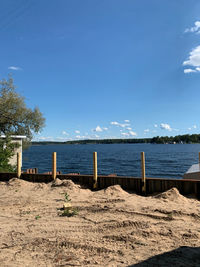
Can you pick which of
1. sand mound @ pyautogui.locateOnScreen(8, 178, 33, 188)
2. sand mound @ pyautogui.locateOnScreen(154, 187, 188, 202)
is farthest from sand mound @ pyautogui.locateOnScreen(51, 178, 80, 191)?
sand mound @ pyautogui.locateOnScreen(154, 187, 188, 202)

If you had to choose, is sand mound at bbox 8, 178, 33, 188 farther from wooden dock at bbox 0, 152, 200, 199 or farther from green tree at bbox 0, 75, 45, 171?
green tree at bbox 0, 75, 45, 171

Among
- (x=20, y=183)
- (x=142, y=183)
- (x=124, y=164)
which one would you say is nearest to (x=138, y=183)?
(x=142, y=183)

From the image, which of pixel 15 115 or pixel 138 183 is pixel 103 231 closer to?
pixel 138 183

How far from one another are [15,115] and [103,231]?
20.2 meters

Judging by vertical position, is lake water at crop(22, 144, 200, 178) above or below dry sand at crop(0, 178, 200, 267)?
below

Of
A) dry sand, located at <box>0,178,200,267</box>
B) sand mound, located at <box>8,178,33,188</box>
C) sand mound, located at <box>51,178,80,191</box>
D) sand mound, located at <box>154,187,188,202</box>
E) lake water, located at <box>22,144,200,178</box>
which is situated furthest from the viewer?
lake water, located at <box>22,144,200,178</box>

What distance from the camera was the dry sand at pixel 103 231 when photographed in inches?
153

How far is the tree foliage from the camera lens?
22062 millimetres

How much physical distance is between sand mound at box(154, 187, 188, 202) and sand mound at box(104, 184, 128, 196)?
144 cm

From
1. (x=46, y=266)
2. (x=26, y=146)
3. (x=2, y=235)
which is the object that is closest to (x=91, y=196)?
(x=2, y=235)

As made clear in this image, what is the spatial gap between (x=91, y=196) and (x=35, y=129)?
17.8 m

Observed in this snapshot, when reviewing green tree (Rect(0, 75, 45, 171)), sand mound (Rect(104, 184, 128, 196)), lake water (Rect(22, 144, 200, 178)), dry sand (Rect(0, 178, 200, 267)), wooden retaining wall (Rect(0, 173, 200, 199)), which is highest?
green tree (Rect(0, 75, 45, 171))

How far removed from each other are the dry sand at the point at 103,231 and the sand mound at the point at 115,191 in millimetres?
121

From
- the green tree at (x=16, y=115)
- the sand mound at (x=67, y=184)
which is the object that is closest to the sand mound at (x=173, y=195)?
the sand mound at (x=67, y=184)
